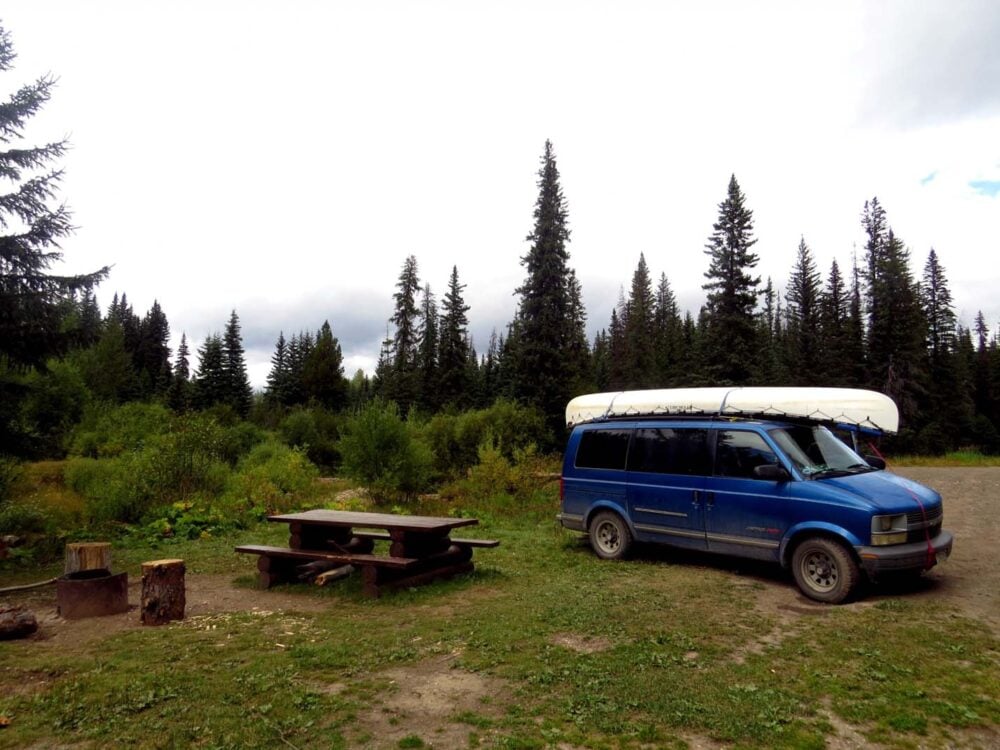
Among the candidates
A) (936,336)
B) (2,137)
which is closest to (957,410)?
A: (936,336)

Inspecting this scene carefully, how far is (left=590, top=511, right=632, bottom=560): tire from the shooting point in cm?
927

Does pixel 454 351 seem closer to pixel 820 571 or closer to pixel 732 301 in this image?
pixel 732 301

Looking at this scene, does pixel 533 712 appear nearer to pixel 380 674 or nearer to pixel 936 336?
pixel 380 674

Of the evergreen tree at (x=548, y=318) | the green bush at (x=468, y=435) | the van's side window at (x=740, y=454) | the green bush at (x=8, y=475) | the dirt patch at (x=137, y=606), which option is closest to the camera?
the dirt patch at (x=137, y=606)

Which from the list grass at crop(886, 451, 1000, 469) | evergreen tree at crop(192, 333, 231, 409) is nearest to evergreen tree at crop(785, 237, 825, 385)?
grass at crop(886, 451, 1000, 469)

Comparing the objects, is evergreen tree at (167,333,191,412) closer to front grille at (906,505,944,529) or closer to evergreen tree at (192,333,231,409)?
evergreen tree at (192,333,231,409)

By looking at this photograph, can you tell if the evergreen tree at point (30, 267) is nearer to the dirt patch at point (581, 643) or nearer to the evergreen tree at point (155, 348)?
the dirt patch at point (581, 643)

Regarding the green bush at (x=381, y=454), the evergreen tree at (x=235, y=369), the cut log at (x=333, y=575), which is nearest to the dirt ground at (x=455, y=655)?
the cut log at (x=333, y=575)

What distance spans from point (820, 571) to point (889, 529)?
0.87 metres

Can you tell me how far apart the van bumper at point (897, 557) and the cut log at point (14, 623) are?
28.2ft

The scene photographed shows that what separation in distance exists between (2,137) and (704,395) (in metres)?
13.2

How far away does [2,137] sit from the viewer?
1120 cm

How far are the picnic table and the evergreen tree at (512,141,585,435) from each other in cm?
2300

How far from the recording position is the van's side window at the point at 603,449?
376 inches
